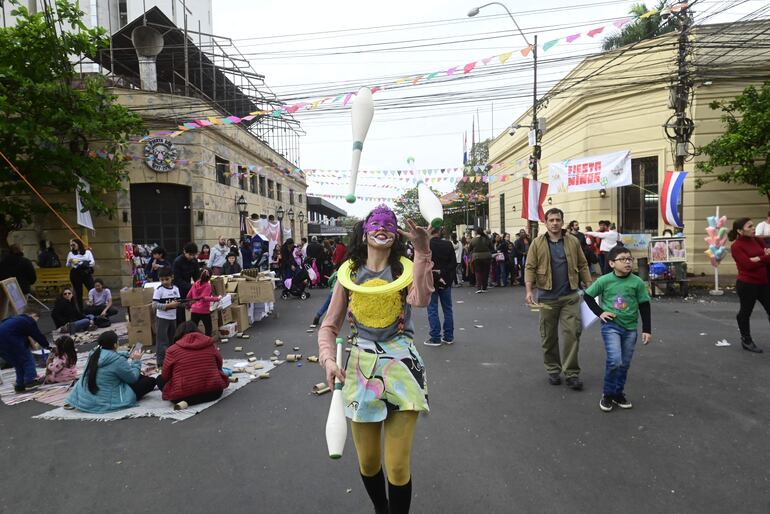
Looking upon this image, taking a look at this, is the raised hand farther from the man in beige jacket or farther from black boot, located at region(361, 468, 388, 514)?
the man in beige jacket

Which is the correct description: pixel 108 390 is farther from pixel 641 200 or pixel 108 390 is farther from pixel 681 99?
pixel 641 200

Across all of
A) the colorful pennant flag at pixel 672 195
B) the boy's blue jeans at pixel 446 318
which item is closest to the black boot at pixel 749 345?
the boy's blue jeans at pixel 446 318

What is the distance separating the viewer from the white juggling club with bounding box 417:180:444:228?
2.20 m

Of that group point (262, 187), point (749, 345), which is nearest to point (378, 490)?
point (749, 345)

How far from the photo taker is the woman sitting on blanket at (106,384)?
15.7 feet

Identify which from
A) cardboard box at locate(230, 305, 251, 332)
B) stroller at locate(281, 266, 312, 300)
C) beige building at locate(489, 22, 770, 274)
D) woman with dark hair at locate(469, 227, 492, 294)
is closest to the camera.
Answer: cardboard box at locate(230, 305, 251, 332)

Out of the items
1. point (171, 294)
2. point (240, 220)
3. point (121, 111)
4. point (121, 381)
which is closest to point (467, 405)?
point (121, 381)

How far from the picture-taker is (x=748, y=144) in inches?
460

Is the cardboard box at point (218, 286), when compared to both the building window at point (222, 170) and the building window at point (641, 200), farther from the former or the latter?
the building window at point (641, 200)

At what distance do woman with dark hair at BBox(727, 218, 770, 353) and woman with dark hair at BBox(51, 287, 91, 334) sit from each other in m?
10.6

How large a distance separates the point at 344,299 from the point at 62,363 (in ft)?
16.7

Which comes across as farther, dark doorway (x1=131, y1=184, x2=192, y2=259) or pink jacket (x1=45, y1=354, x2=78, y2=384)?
dark doorway (x1=131, y1=184, x2=192, y2=259)

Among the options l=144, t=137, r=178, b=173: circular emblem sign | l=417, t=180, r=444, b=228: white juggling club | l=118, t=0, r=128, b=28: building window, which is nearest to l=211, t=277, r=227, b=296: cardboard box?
l=417, t=180, r=444, b=228: white juggling club

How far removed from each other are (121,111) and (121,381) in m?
10.5
